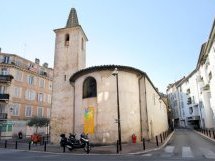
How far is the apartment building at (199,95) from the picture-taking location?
2989cm

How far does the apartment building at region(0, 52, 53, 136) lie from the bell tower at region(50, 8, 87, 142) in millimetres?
13729

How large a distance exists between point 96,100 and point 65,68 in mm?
7571

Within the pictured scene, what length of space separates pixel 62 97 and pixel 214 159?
17.8m

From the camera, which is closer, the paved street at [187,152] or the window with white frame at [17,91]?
the paved street at [187,152]

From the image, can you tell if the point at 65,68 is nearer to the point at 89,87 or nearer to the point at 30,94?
the point at 89,87

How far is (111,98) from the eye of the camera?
19844mm

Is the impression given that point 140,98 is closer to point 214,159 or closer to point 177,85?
point 214,159

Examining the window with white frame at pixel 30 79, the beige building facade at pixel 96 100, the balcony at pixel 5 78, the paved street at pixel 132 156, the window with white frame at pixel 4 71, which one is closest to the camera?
the paved street at pixel 132 156

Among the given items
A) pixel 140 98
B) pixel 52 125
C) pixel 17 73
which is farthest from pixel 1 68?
pixel 140 98

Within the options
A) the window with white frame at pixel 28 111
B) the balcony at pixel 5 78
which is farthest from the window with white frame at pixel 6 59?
the window with white frame at pixel 28 111

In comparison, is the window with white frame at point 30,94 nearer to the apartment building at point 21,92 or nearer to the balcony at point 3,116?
the apartment building at point 21,92

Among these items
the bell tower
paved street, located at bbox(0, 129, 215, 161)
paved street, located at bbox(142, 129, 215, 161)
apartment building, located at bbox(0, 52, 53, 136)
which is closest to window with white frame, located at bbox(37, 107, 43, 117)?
apartment building, located at bbox(0, 52, 53, 136)

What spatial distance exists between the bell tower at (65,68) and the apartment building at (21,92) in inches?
541

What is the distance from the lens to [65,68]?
84.0 ft
